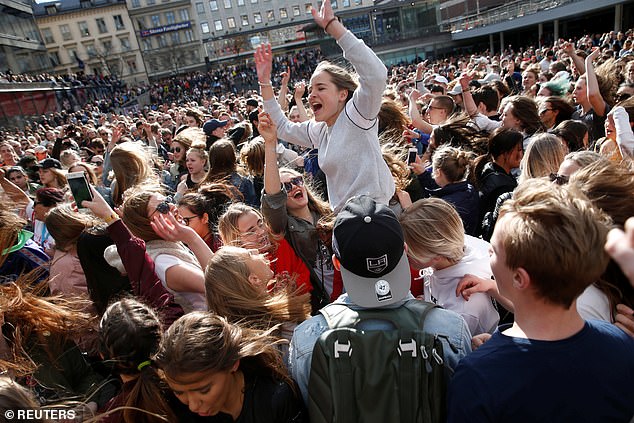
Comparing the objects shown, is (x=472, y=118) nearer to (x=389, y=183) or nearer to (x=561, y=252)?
(x=389, y=183)

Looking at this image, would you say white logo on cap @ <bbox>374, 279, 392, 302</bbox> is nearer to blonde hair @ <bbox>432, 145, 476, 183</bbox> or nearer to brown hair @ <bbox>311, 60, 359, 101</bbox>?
brown hair @ <bbox>311, 60, 359, 101</bbox>

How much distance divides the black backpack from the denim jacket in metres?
0.04

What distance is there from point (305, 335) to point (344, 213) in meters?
0.50

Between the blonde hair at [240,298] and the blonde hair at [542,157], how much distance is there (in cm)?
202

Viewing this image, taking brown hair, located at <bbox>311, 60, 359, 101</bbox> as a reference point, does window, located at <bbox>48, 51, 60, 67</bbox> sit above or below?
above

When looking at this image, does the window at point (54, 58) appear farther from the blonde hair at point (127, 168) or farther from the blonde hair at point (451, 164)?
the blonde hair at point (451, 164)

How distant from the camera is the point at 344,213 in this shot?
5.10 feet

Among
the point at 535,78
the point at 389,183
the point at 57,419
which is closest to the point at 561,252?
the point at 389,183

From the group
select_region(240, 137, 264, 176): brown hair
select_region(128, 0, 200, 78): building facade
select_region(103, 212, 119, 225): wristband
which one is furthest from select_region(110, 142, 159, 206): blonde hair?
select_region(128, 0, 200, 78): building facade

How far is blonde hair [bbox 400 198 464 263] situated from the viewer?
79.4 inches

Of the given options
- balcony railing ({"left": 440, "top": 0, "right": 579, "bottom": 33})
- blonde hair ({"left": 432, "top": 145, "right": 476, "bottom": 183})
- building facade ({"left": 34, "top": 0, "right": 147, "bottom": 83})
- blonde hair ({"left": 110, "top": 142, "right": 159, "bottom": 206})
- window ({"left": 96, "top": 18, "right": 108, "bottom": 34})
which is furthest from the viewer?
window ({"left": 96, "top": 18, "right": 108, "bottom": 34})

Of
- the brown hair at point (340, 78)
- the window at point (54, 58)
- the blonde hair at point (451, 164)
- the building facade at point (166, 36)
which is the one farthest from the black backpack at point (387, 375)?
the window at point (54, 58)

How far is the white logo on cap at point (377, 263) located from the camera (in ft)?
4.67

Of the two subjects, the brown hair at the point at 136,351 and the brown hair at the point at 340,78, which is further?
the brown hair at the point at 340,78
